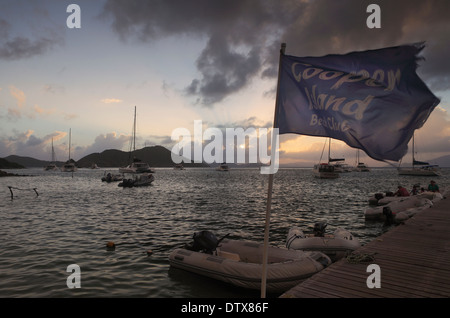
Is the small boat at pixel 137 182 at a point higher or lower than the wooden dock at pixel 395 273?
lower

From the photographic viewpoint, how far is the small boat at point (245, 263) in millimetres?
7520

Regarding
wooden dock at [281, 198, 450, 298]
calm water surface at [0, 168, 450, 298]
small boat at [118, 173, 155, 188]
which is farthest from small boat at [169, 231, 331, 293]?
small boat at [118, 173, 155, 188]

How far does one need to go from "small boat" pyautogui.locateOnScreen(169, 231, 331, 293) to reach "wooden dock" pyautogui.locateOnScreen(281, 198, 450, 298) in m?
0.96

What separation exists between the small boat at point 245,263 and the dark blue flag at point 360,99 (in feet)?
15.7

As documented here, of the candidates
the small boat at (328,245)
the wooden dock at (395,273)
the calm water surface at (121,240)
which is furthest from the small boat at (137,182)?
the wooden dock at (395,273)

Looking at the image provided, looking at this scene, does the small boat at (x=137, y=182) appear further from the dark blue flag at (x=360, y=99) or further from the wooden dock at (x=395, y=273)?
the dark blue flag at (x=360, y=99)

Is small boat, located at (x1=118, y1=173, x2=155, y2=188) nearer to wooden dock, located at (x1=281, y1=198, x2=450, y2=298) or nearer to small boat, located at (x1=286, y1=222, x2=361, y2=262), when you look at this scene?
small boat, located at (x1=286, y1=222, x2=361, y2=262)

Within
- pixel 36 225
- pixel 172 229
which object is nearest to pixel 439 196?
pixel 172 229

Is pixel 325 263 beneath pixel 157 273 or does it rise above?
above

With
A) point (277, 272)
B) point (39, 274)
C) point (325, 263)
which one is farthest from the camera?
point (39, 274)
